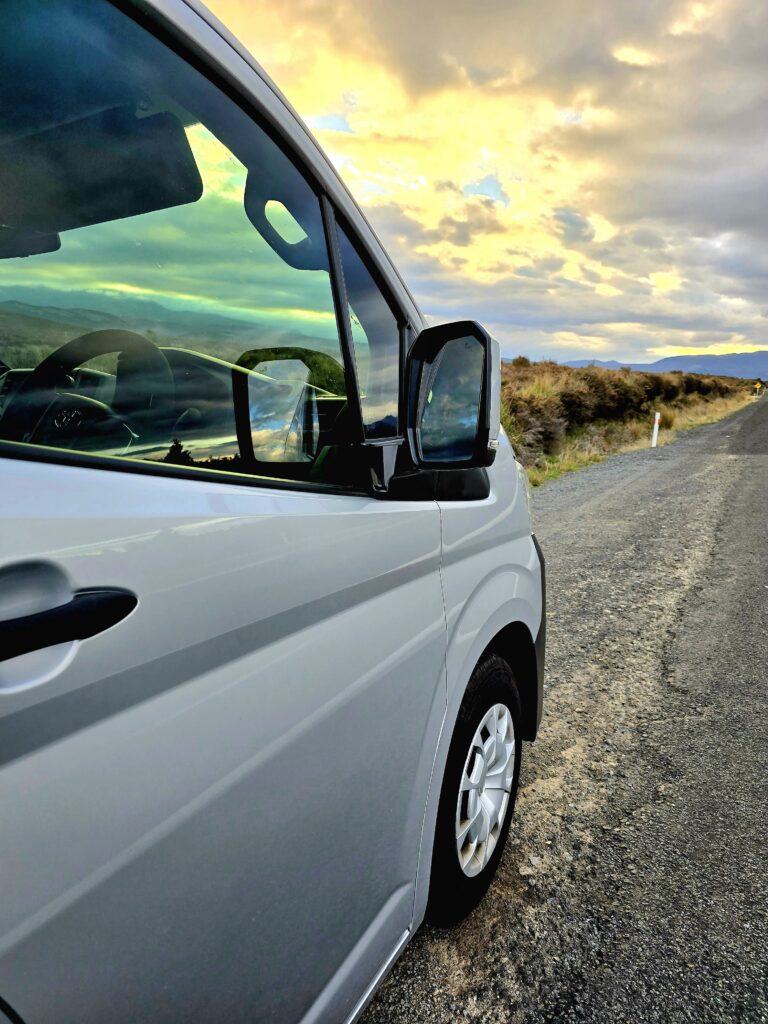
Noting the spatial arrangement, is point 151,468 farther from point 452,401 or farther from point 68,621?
point 452,401

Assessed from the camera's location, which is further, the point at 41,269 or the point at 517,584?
the point at 517,584

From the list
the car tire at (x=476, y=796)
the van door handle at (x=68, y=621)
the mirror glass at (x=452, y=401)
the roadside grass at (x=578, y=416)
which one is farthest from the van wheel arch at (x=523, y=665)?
the roadside grass at (x=578, y=416)

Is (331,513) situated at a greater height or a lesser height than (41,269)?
lesser

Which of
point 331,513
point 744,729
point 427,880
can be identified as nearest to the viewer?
point 331,513

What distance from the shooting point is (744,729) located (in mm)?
3229

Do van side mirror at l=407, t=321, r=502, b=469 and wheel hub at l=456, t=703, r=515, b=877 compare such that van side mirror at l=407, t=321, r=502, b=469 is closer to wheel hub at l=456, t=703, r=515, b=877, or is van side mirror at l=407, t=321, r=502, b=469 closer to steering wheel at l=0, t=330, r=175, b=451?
steering wheel at l=0, t=330, r=175, b=451

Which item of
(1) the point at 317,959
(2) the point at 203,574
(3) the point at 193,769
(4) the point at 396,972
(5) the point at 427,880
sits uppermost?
(2) the point at 203,574

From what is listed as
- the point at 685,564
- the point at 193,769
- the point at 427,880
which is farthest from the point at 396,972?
the point at 685,564

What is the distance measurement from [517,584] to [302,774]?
119cm

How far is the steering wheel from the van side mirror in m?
0.58

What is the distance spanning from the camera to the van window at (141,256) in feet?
3.37

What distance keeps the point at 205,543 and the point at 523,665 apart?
1.66 m

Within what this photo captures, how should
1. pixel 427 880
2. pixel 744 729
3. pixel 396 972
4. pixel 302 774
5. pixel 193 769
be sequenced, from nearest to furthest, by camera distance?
1. pixel 193 769
2. pixel 302 774
3. pixel 427 880
4. pixel 396 972
5. pixel 744 729

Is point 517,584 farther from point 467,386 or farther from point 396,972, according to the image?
point 396,972
